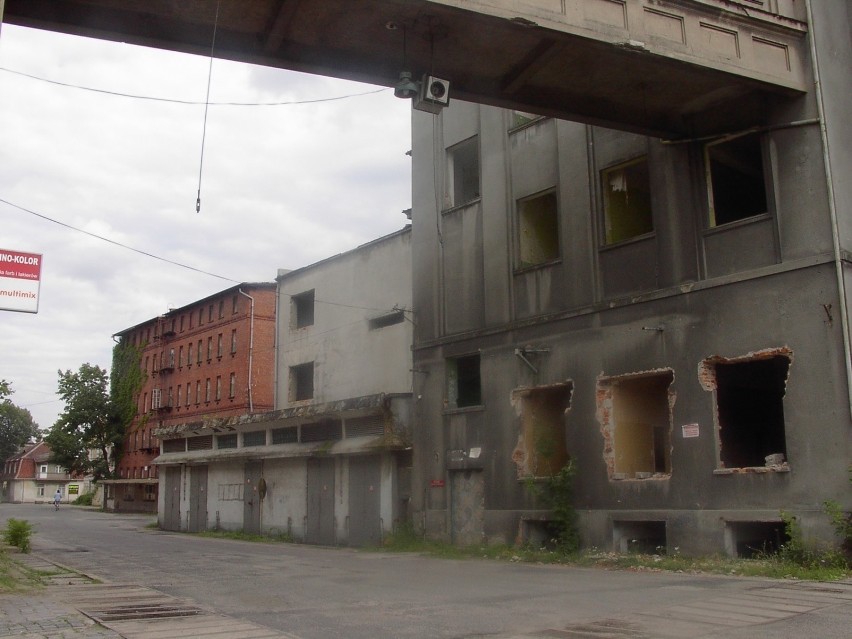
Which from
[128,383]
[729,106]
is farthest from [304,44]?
[128,383]

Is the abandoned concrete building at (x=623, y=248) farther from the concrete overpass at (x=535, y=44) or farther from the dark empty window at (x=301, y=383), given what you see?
the dark empty window at (x=301, y=383)

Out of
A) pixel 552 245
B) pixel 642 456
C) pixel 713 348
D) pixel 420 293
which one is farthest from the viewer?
pixel 420 293

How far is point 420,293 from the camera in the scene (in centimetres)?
2328

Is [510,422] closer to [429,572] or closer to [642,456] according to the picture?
[642,456]

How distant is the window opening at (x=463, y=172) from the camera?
909 inches

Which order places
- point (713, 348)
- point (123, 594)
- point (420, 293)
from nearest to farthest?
point (123, 594)
point (713, 348)
point (420, 293)

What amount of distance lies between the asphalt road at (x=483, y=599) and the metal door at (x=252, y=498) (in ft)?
40.1

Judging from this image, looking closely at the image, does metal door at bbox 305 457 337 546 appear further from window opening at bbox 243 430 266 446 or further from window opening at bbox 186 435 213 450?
window opening at bbox 186 435 213 450

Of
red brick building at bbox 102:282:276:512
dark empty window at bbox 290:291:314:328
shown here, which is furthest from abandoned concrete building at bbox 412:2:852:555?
red brick building at bbox 102:282:276:512

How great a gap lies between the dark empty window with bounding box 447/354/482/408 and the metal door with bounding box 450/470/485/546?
1997 mm

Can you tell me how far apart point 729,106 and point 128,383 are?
61.5 metres

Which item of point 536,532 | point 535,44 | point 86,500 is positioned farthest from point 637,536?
point 86,500

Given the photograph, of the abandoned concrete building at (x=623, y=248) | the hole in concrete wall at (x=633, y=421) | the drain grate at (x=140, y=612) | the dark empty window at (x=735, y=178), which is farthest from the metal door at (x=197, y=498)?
the dark empty window at (x=735, y=178)

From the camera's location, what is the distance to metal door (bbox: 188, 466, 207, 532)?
1414 inches
